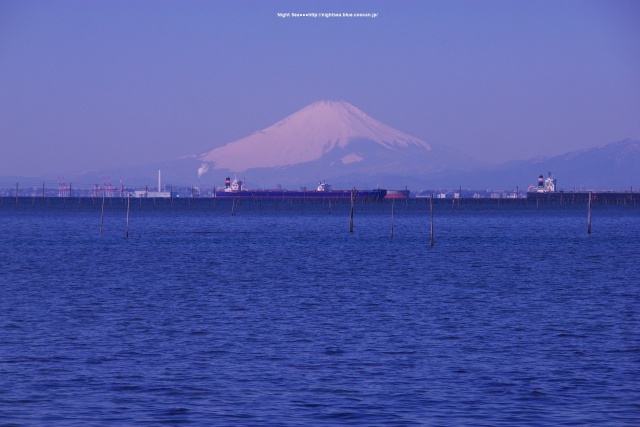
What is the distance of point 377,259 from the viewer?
225 ft

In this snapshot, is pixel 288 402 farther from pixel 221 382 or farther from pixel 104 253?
pixel 104 253

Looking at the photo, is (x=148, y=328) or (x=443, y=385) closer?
(x=443, y=385)

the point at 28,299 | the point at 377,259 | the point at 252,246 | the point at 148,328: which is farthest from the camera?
the point at 252,246

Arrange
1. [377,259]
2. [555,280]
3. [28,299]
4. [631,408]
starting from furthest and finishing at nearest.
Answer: [377,259] → [555,280] → [28,299] → [631,408]

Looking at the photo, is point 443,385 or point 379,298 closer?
point 443,385

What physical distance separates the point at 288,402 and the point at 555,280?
3219 centimetres

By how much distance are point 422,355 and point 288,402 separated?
621 cm

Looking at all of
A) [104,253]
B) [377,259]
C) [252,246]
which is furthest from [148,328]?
[252,246]

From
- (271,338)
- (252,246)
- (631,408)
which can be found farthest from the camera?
(252,246)

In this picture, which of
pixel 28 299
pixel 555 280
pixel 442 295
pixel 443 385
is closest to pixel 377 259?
pixel 555 280

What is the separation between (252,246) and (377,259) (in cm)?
2120

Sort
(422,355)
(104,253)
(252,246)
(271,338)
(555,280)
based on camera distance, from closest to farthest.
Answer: (422,355) → (271,338) → (555,280) → (104,253) → (252,246)

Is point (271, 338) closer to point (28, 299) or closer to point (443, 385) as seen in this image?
point (443, 385)

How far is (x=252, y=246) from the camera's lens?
287 ft
